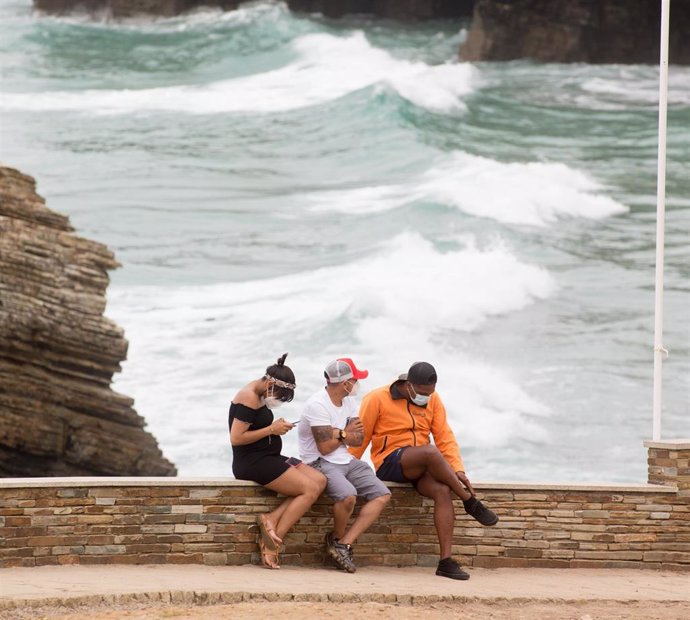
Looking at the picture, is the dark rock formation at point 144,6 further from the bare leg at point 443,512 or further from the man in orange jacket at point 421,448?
the bare leg at point 443,512

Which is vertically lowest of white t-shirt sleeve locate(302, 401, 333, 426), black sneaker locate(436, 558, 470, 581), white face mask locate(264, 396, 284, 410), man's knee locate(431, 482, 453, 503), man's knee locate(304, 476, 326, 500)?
black sneaker locate(436, 558, 470, 581)

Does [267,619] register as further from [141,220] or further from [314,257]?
[141,220]

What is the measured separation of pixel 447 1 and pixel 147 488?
1926 inches

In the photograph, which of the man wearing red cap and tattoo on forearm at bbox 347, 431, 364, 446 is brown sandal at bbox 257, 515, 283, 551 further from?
tattoo on forearm at bbox 347, 431, 364, 446

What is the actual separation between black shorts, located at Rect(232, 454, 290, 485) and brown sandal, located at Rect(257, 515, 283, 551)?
24 cm

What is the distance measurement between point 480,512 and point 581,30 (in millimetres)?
38773

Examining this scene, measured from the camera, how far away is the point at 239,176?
128 feet

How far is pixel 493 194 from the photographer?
3291 centimetres

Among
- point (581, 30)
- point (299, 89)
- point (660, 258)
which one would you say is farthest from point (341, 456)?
point (299, 89)

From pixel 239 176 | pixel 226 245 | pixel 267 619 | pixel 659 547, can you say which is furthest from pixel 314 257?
pixel 267 619

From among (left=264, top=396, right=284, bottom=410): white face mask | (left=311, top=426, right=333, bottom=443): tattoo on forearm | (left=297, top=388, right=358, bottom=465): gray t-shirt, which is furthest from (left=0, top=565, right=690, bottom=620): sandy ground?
(left=264, top=396, right=284, bottom=410): white face mask

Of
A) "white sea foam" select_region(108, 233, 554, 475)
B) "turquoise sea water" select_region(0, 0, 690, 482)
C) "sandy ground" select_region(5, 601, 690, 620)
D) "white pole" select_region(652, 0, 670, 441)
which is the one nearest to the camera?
"sandy ground" select_region(5, 601, 690, 620)

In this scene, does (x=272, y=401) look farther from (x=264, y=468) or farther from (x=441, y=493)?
(x=441, y=493)

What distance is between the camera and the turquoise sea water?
2167 centimetres
